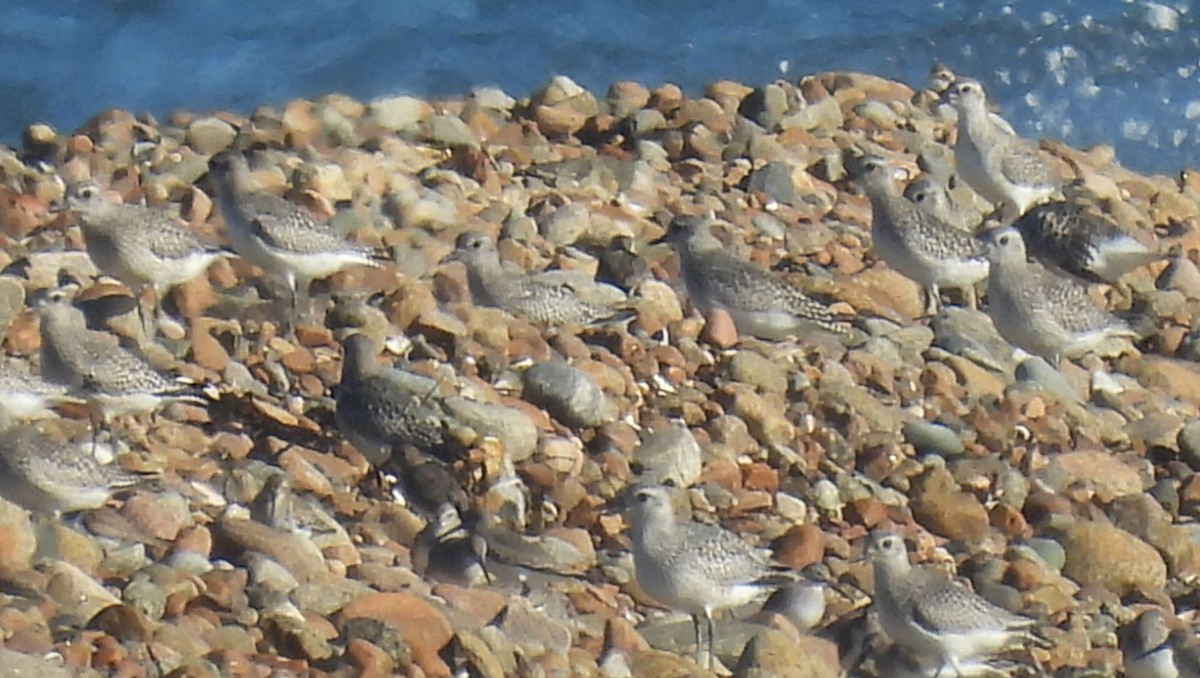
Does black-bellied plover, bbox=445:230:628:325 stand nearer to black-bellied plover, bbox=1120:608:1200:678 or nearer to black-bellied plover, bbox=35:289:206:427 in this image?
black-bellied plover, bbox=35:289:206:427

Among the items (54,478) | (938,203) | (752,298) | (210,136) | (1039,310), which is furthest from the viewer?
(938,203)

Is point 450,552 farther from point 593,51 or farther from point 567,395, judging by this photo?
point 593,51

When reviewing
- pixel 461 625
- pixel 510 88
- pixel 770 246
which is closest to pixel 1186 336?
pixel 770 246

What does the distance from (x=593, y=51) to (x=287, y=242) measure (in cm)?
1053

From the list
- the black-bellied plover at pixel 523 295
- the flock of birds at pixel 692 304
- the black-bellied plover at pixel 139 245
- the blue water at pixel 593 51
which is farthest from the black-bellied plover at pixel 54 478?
the blue water at pixel 593 51

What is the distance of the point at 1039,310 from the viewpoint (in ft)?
41.1

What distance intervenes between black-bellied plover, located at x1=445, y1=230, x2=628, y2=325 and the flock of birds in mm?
10

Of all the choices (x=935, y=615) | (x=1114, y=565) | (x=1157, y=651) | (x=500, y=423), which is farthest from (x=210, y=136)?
(x=1157, y=651)

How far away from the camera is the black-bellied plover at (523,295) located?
11719 millimetres

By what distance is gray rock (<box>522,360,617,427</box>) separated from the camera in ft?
35.8

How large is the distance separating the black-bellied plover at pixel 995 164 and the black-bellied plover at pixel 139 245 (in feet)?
15.8

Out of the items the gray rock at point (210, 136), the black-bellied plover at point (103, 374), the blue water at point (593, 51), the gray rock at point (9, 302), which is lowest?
the blue water at point (593, 51)

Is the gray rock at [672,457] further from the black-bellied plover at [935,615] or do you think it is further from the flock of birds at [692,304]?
the black-bellied plover at [935,615]

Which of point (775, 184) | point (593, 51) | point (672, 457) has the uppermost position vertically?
point (672, 457)
